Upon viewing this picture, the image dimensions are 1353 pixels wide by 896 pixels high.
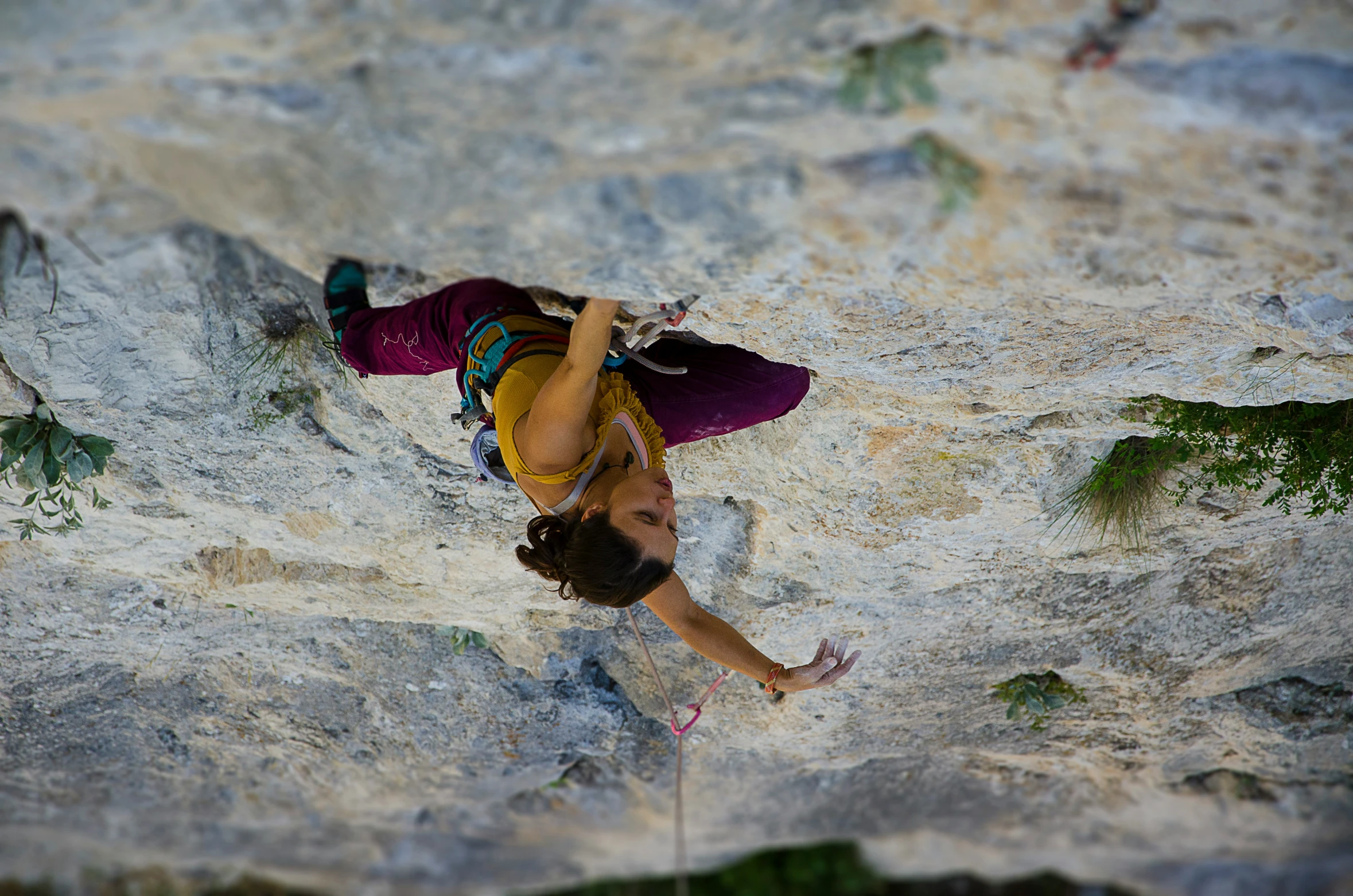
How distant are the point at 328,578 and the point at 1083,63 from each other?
3.43m

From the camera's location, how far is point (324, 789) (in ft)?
18.8

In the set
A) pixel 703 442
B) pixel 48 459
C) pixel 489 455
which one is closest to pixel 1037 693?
pixel 703 442

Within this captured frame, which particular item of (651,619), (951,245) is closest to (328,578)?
(651,619)

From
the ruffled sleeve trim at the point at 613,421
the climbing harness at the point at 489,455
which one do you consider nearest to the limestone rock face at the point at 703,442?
the ruffled sleeve trim at the point at 613,421

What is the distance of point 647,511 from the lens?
2.39 m

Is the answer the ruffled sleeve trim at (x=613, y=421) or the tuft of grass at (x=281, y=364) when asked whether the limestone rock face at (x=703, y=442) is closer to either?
the tuft of grass at (x=281, y=364)

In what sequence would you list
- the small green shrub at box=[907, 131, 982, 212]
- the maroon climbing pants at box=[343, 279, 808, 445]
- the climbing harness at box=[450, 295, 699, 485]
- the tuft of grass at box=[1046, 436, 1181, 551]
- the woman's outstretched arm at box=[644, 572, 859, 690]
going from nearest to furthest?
the small green shrub at box=[907, 131, 982, 212]
the climbing harness at box=[450, 295, 699, 485]
the maroon climbing pants at box=[343, 279, 808, 445]
the woman's outstretched arm at box=[644, 572, 859, 690]
the tuft of grass at box=[1046, 436, 1181, 551]

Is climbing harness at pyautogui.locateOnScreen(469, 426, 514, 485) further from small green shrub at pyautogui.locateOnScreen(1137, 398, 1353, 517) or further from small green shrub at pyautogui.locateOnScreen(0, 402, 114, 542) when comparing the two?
small green shrub at pyautogui.locateOnScreen(1137, 398, 1353, 517)

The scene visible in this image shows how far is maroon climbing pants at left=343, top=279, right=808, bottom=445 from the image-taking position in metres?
2.46

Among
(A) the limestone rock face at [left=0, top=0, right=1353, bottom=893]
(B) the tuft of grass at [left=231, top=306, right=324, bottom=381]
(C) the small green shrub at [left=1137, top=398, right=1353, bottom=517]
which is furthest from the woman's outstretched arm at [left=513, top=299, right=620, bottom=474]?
(C) the small green shrub at [left=1137, top=398, right=1353, bottom=517]

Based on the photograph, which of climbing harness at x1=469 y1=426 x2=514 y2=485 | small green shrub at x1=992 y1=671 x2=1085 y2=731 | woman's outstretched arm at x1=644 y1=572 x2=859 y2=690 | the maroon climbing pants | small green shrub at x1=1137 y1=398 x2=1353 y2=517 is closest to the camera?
the maroon climbing pants

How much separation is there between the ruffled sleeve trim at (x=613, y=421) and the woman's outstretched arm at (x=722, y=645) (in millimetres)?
467

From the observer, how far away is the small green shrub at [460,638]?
4.39 meters

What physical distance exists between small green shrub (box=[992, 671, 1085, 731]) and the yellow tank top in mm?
2917
